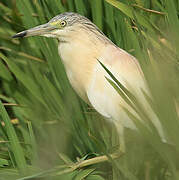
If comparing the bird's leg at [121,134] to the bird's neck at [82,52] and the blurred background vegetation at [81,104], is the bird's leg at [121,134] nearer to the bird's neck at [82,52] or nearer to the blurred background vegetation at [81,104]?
the blurred background vegetation at [81,104]

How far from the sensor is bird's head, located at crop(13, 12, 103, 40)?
1.32 meters

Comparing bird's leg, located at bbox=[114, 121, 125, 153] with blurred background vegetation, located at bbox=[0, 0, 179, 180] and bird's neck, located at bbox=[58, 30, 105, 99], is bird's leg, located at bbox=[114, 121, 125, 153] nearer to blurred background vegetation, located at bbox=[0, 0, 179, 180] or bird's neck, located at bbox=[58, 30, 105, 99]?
blurred background vegetation, located at bbox=[0, 0, 179, 180]

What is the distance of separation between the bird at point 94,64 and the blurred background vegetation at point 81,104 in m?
0.05

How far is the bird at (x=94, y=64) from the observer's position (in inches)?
51.8

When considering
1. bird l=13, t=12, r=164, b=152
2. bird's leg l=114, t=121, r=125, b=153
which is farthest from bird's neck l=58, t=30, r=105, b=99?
bird's leg l=114, t=121, r=125, b=153

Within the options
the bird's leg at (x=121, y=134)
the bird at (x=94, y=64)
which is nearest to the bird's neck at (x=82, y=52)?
the bird at (x=94, y=64)

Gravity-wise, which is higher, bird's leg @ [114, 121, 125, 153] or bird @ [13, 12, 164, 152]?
bird @ [13, 12, 164, 152]

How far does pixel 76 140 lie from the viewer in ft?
4.62

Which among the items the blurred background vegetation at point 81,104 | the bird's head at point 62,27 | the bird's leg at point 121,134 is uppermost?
the bird's head at point 62,27

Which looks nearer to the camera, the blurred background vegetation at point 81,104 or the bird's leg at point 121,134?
the blurred background vegetation at point 81,104

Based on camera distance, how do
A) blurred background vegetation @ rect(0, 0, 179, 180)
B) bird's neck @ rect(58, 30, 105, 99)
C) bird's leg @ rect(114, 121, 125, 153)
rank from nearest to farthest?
blurred background vegetation @ rect(0, 0, 179, 180), bird's leg @ rect(114, 121, 125, 153), bird's neck @ rect(58, 30, 105, 99)

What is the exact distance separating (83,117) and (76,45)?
22 cm

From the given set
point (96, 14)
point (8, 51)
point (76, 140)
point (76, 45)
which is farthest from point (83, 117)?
point (8, 51)

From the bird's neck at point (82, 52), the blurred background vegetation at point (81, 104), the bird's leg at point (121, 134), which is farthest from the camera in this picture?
the bird's neck at point (82, 52)
